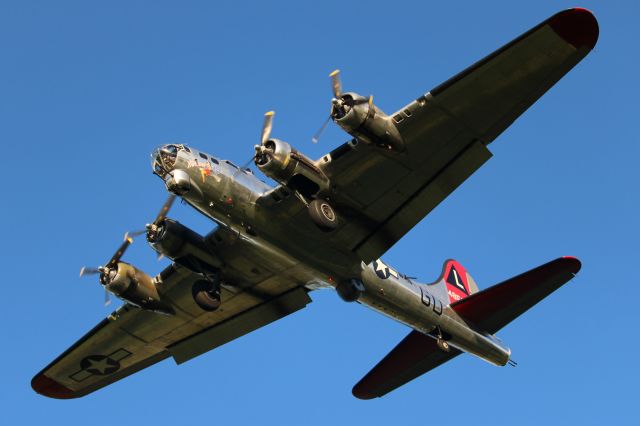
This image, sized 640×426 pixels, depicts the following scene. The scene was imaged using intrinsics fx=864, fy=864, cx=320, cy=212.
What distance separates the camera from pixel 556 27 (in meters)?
22.7

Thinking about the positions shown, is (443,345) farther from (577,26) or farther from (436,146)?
(577,26)

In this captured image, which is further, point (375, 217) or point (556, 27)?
point (375, 217)

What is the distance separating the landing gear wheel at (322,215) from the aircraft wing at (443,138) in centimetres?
86

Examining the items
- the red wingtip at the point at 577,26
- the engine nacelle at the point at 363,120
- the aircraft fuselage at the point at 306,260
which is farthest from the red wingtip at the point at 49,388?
the red wingtip at the point at 577,26

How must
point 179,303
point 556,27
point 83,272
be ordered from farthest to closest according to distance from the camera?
point 179,303 → point 83,272 → point 556,27

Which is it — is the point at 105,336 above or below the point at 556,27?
below

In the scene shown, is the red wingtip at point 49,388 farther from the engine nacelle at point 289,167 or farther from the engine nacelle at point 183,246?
the engine nacelle at point 289,167

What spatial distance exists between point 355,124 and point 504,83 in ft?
14.1

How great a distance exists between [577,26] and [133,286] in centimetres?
1640

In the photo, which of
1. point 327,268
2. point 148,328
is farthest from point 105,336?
point 327,268

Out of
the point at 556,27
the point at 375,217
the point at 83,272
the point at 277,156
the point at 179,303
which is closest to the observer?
the point at 556,27

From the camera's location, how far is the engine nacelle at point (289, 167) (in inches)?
953

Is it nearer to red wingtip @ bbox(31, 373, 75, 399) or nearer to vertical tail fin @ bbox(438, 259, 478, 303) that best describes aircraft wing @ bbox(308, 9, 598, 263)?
vertical tail fin @ bbox(438, 259, 478, 303)

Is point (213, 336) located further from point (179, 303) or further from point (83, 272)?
point (83, 272)
